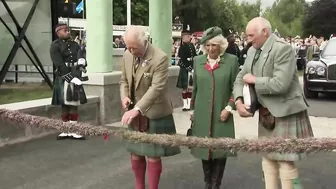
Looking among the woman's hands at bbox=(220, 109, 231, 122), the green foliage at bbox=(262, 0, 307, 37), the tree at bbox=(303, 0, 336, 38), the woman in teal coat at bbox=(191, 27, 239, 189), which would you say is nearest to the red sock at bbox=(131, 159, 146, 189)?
the woman in teal coat at bbox=(191, 27, 239, 189)

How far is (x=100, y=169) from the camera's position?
695 centimetres

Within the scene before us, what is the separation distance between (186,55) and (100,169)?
6002 millimetres

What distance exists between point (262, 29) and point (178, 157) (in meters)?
3.32

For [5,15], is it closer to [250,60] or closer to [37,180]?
[37,180]

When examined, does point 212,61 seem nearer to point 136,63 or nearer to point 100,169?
point 136,63

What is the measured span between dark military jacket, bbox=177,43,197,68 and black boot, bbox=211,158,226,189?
22.8 ft

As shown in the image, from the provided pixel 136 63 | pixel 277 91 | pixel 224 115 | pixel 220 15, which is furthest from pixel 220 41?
pixel 220 15

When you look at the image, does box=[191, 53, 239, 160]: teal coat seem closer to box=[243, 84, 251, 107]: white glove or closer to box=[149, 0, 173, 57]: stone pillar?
box=[243, 84, 251, 107]: white glove

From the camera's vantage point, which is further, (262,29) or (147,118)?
(147,118)

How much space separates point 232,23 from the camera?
336ft

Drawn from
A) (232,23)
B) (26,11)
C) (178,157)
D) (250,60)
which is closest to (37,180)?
(178,157)

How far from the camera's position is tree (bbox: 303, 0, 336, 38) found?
71938mm

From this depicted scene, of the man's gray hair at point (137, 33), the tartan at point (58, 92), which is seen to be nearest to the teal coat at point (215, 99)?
the man's gray hair at point (137, 33)

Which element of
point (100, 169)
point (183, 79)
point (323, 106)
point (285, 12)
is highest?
point (285, 12)
